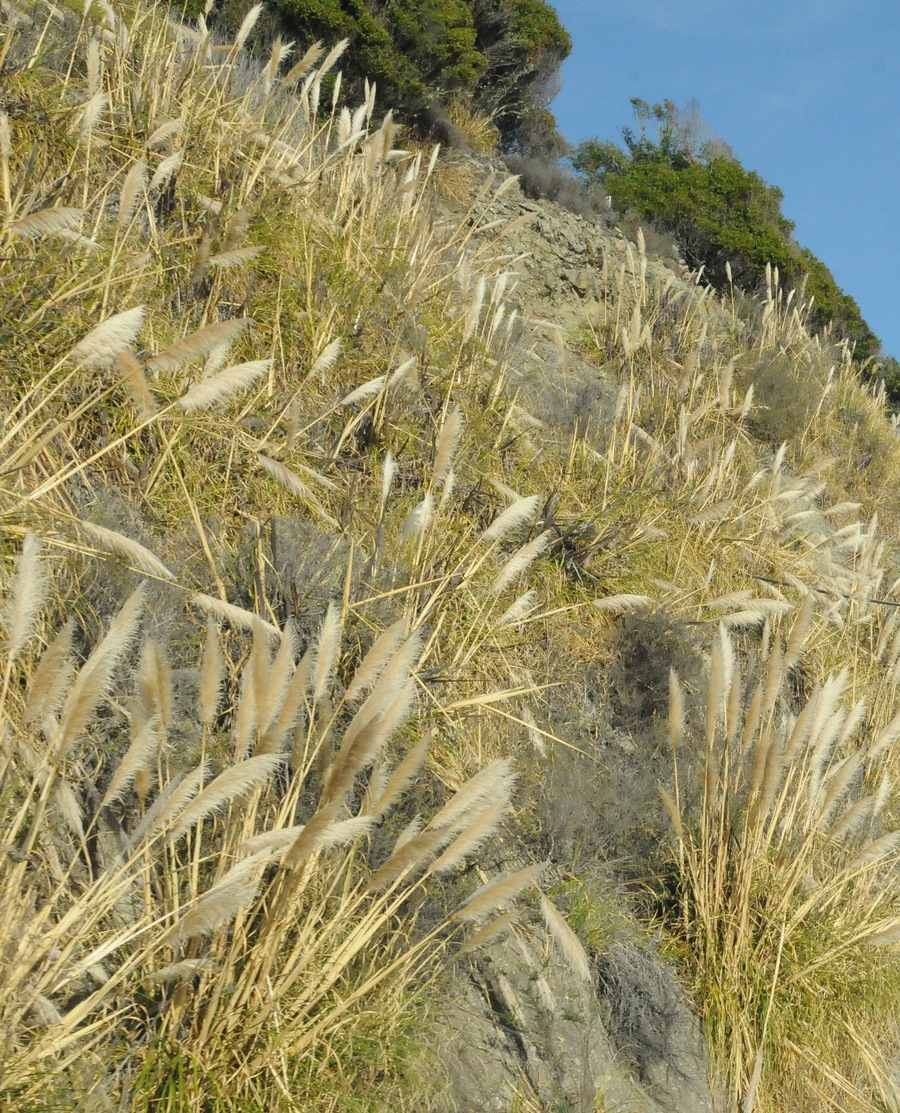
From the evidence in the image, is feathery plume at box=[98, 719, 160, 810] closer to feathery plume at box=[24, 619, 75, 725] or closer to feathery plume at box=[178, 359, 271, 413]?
feathery plume at box=[24, 619, 75, 725]

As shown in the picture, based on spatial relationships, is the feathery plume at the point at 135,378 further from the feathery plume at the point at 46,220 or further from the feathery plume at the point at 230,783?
the feathery plume at the point at 230,783

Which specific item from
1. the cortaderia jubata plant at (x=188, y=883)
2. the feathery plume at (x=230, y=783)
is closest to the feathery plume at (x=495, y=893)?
the cortaderia jubata plant at (x=188, y=883)

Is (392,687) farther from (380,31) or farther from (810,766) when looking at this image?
(380,31)

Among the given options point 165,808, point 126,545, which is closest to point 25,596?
point 165,808

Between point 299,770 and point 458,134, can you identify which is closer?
point 299,770

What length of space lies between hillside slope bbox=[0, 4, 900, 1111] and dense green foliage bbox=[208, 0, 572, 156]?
379 centimetres

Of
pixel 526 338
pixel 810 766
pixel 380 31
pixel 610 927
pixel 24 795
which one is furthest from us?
Answer: pixel 380 31

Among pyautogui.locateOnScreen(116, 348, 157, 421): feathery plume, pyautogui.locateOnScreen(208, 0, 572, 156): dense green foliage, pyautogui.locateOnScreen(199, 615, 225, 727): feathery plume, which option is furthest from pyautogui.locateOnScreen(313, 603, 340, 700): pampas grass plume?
pyautogui.locateOnScreen(208, 0, 572, 156): dense green foliage

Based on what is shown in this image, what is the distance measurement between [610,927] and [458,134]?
27.7ft

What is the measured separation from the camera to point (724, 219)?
12.3 m

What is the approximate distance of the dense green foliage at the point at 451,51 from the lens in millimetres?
9336

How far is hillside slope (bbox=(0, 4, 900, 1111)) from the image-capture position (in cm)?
194

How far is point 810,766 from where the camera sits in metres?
3.70

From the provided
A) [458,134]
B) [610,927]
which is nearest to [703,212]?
[458,134]
